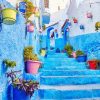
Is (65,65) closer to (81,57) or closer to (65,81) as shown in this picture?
(81,57)

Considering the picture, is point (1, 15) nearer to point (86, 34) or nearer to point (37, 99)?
point (37, 99)

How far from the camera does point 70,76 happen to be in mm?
8242

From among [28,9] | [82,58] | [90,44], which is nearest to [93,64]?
[82,58]

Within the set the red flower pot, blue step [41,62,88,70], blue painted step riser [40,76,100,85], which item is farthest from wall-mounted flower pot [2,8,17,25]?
the red flower pot

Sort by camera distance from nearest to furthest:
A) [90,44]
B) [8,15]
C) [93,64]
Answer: [8,15] → [93,64] → [90,44]

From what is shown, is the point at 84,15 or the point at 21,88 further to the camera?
the point at 84,15

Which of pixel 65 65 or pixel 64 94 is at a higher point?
pixel 65 65

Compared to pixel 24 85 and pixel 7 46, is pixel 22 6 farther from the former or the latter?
pixel 24 85

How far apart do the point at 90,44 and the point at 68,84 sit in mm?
6082

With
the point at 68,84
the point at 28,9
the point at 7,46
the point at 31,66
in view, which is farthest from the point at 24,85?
the point at 28,9

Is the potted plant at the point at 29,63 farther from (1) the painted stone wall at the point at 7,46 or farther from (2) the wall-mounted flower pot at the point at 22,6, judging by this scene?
(1) the painted stone wall at the point at 7,46

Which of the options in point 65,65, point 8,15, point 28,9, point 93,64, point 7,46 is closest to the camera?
point 8,15

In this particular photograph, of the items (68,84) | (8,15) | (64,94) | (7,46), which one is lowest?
(64,94)

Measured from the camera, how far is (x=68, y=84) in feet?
26.0
